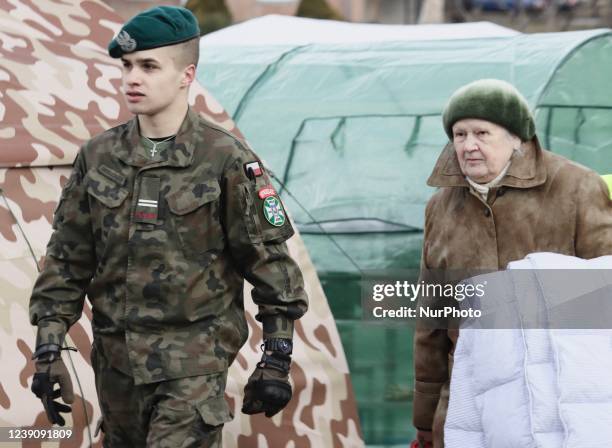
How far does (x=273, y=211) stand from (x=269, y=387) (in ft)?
1.48

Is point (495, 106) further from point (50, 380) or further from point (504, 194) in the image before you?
point (50, 380)

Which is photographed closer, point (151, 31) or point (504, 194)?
point (151, 31)

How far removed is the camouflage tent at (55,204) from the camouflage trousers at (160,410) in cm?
76

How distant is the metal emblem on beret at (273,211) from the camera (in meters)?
3.73

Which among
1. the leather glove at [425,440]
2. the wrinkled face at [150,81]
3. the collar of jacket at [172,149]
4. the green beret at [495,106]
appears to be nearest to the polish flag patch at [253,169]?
the collar of jacket at [172,149]

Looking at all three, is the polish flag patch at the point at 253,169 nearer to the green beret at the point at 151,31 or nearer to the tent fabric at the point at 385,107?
the green beret at the point at 151,31

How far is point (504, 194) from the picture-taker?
4.25 m

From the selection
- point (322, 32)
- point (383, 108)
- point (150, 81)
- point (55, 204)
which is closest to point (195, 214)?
point (150, 81)

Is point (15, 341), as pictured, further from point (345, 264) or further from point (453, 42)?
point (453, 42)

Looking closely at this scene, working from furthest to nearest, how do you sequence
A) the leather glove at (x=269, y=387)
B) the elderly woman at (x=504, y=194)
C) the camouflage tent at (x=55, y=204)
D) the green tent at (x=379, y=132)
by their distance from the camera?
1. the green tent at (x=379, y=132)
2. the camouflage tent at (x=55, y=204)
3. the elderly woman at (x=504, y=194)
4. the leather glove at (x=269, y=387)

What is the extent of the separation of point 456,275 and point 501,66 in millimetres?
2597

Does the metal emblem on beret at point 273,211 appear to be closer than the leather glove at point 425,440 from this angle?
Yes

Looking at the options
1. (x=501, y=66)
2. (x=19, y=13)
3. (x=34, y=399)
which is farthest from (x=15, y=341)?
(x=501, y=66)

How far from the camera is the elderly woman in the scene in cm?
417
